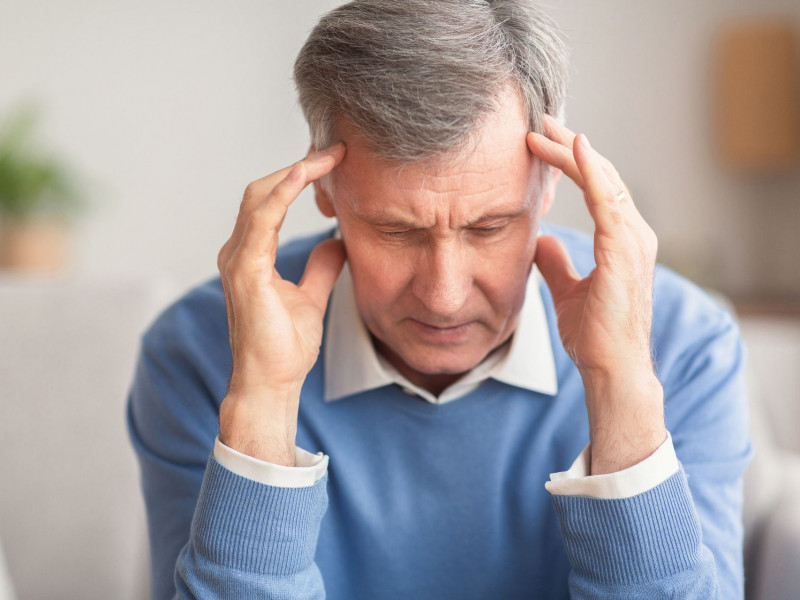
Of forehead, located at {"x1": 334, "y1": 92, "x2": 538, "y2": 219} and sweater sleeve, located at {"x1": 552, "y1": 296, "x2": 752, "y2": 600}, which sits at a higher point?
forehead, located at {"x1": 334, "y1": 92, "x2": 538, "y2": 219}

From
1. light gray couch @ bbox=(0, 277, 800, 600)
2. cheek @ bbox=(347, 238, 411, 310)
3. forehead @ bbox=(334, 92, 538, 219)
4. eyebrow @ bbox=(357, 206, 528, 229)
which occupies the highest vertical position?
forehead @ bbox=(334, 92, 538, 219)

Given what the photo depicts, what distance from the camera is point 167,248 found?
12.4 feet

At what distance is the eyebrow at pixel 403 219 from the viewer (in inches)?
42.4

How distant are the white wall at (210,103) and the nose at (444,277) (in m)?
2.60

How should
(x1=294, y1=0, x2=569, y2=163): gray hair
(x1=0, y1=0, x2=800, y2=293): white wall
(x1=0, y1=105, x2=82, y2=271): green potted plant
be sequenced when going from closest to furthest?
(x1=294, y1=0, x2=569, y2=163): gray hair < (x1=0, y1=105, x2=82, y2=271): green potted plant < (x1=0, y1=0, x2=800, y2=293): white wall

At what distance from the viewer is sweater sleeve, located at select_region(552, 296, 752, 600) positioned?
1044 mm

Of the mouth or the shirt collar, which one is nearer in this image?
the mouth

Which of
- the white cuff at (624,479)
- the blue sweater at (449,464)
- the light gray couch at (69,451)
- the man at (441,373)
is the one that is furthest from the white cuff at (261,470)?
the light gray couch at (69,451)

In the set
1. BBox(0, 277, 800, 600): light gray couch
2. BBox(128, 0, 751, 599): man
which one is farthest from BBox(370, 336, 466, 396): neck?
BBox(0, 277, 800, 600): light gray couch

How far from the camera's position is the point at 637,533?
104 cm

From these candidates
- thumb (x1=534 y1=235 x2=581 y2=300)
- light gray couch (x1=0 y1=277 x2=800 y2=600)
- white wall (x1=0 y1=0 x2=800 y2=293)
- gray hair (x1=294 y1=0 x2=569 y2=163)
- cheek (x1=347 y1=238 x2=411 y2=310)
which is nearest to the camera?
gray hair (x1=294 y1=0 x2=569 y2=163)

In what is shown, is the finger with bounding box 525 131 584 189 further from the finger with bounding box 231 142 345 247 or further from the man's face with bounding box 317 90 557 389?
the finger with bounding box 231 142 345 247

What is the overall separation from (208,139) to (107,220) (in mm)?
553

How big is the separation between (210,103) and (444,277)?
286cm
